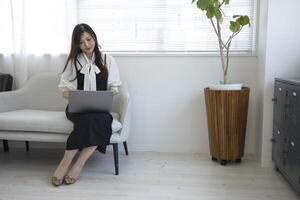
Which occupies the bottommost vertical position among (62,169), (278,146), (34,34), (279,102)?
(62,169)

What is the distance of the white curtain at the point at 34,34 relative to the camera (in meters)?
3.19

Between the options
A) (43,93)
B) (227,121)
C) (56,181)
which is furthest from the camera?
(43,93)

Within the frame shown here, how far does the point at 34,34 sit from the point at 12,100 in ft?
2.12

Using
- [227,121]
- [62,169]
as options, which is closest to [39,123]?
[62,169]

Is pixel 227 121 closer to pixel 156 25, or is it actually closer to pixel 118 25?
pixel 156 25

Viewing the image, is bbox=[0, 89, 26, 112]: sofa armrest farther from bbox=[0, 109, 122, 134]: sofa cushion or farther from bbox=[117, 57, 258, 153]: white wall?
bbox=[117, 57, 258, 153]: white wall

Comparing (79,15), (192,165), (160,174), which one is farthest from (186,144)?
(79,15)

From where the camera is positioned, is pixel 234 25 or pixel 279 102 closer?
pixel 279 102

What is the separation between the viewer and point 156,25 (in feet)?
10.5

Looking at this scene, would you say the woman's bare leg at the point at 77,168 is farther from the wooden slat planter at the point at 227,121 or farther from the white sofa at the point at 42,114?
the wooden slat planter at the point at 227,121

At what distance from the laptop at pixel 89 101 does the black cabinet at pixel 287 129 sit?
3.98ft

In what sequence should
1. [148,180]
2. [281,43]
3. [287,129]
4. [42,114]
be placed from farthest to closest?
1. [42,114]
2. [281,43]
3. [148,180]
4. [287,129]

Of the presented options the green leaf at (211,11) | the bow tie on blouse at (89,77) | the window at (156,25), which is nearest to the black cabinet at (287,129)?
the green leaf at (211,11)

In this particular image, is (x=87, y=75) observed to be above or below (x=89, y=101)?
above
